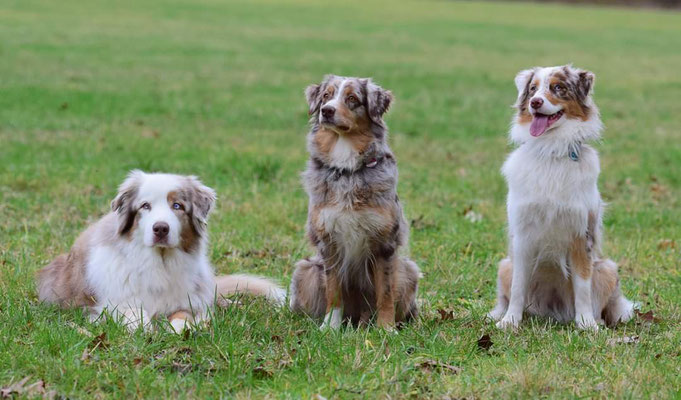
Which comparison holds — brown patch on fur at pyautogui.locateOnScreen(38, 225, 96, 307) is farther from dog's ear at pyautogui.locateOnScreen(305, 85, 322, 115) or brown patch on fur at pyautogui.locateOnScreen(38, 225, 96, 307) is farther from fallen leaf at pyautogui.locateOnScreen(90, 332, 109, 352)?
dog's ear at pyautogui.locateOnScreen(305, 85, 322, 115)

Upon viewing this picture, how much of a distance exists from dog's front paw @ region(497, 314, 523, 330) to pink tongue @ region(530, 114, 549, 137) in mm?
1222

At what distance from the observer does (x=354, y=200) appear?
5688 millimetres

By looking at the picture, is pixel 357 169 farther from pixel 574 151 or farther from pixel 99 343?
pixel 99 343

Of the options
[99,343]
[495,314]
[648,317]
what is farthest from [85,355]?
[648,317]

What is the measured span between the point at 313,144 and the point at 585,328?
84.5 inches

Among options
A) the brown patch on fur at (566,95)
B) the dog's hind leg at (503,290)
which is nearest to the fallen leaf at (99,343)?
the dog's hind leg at (503,290)

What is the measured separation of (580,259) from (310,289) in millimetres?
1821

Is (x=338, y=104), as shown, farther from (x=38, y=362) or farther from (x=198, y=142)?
(x=198, y=142)

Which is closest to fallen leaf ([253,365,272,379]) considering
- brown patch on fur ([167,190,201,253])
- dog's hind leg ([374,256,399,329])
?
dog's hind leg ([374,256,399,329])

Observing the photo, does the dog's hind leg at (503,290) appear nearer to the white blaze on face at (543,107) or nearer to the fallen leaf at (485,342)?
the fallen leaf at (485,342)

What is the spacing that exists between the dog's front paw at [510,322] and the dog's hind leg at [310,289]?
1.21 m

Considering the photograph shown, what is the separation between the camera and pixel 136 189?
5.71 meters

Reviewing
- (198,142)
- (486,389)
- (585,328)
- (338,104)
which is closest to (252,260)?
(338,104)

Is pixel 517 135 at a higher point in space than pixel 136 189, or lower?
higher
